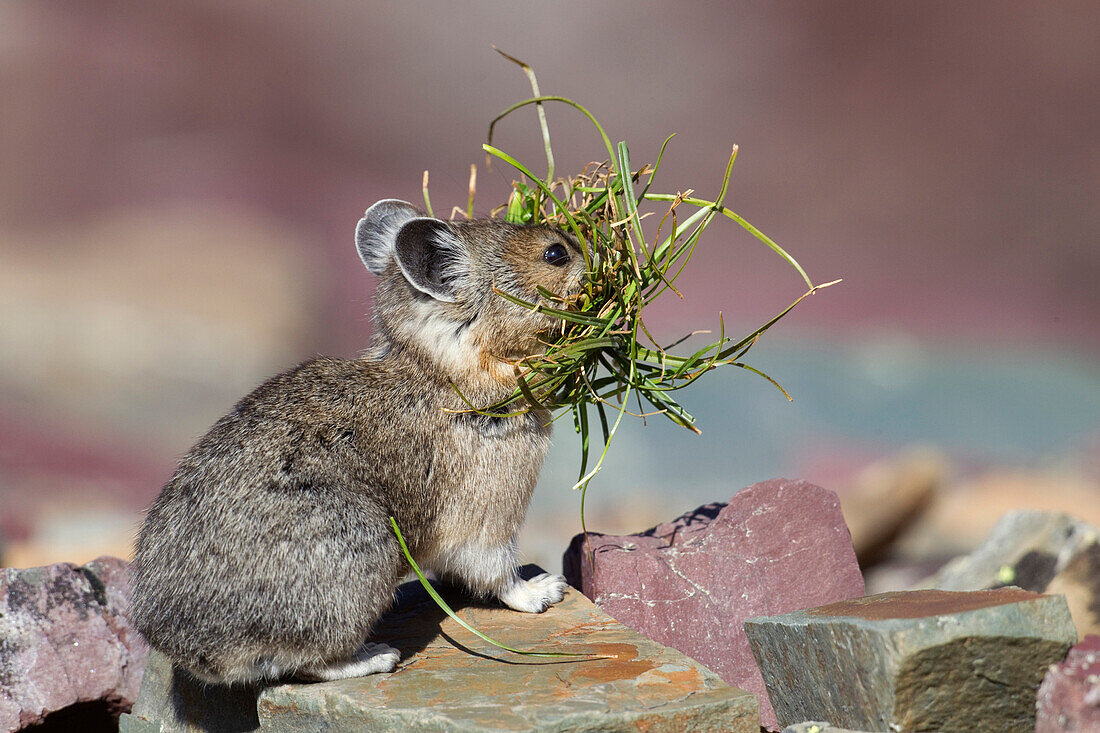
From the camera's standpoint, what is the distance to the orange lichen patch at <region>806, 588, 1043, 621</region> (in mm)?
4875

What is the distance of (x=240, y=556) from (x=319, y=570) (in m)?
0.41

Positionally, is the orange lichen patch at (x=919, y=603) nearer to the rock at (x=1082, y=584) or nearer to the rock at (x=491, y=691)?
the rock at (x=491, y=691)

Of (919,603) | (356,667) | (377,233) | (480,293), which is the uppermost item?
(377,233)

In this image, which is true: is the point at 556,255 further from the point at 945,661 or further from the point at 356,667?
the point at 945,661

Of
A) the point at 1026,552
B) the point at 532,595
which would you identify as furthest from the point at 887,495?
the point at 532,595

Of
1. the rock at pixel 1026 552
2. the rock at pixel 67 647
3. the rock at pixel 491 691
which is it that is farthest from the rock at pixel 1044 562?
the rock at pixel 67 647

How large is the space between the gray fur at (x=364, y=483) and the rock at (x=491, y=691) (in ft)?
0.69

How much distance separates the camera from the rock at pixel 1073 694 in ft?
15.0

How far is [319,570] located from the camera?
5160mm

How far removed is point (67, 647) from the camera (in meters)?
6.70

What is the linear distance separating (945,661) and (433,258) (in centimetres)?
351

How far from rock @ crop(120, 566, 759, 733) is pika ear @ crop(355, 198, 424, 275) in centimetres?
233

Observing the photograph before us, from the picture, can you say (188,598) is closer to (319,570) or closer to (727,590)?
(319,570)

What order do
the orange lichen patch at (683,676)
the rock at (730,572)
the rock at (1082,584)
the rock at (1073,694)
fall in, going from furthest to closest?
the rock at (1082,584)
the rock at (730,572)
the orange lichen patch at (683,676)
the rock at (1073,694)
